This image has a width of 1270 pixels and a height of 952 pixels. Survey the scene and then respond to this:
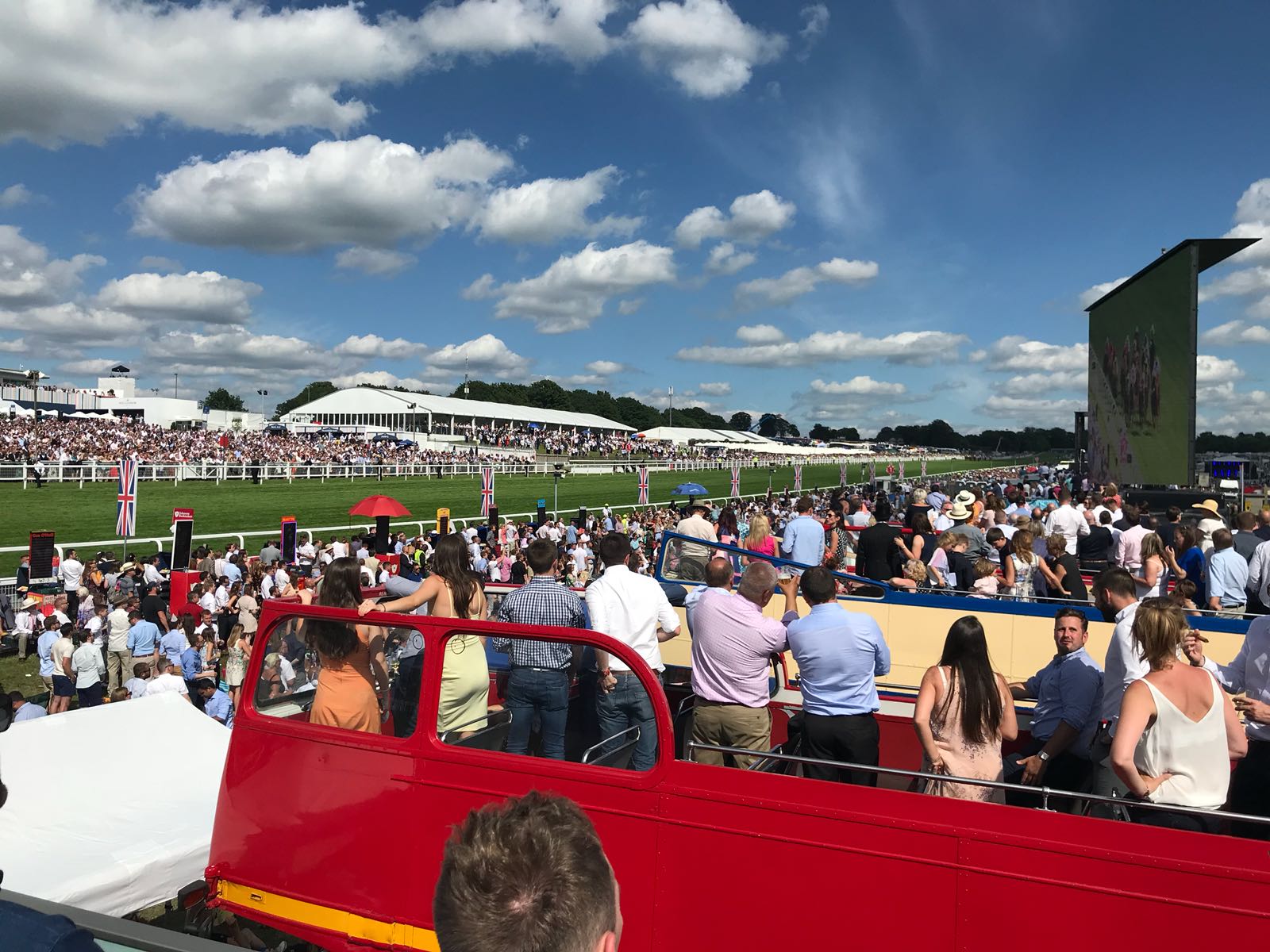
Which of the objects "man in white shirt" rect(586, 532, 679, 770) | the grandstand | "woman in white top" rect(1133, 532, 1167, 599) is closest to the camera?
"man in white shirt" rect(586, 532, 679, 770)

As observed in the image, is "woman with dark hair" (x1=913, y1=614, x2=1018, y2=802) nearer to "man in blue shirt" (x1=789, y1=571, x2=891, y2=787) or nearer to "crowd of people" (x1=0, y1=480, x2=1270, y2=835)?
"crowd of people" (x1=0, y1=480, x2=1270, y2=835)

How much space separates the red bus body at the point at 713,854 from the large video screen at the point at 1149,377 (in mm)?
21137

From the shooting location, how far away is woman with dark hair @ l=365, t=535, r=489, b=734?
3.86 metres

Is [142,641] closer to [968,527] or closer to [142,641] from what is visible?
[142,641]

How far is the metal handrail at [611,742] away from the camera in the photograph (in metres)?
3.63

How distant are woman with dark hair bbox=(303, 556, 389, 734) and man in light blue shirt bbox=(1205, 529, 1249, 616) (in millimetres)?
8674

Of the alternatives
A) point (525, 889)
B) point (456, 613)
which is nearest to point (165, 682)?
point (456, 613)

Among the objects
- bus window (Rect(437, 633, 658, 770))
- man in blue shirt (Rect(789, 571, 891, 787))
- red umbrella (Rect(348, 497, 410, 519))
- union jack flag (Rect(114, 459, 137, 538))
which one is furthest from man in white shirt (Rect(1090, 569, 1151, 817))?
union jack flag (Rect(114, 459, 137, 538))

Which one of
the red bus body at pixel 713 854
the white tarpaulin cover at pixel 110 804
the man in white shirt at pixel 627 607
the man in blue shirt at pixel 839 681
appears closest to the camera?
the red bus body at pixel 713 854

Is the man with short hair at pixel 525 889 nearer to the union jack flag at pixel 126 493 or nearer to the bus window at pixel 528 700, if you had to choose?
the bus window at pixel 528 700

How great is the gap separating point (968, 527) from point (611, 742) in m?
8.22

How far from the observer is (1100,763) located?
4035 mm

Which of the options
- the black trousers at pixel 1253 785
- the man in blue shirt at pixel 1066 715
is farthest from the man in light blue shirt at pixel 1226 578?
the man in blue shirt at pixel 1066 715

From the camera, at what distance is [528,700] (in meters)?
3.88
